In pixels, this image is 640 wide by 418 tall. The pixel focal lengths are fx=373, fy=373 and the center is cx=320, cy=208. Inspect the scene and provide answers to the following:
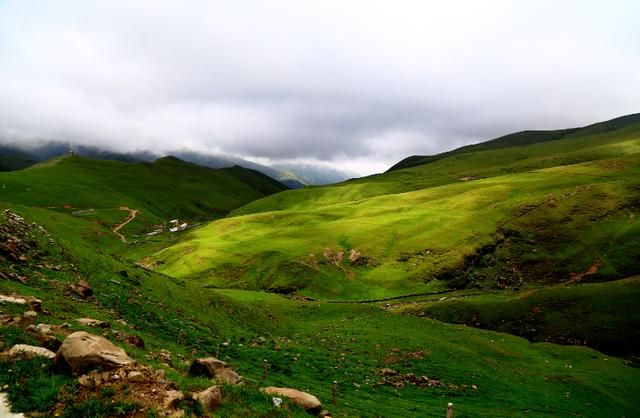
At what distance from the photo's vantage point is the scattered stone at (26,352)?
14.8 meters

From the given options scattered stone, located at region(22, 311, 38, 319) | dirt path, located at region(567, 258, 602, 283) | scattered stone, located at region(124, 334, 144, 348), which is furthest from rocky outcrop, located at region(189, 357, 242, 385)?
dirt path, located at region(567, 258, 602, 283)

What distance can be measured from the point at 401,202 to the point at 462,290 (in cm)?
8032

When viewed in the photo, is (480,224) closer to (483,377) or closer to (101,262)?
(483,377)

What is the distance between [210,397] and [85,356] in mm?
5107

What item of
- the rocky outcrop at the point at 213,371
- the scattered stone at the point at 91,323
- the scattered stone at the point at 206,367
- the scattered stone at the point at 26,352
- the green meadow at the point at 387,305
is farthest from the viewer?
the green meadow at the point at 387,305

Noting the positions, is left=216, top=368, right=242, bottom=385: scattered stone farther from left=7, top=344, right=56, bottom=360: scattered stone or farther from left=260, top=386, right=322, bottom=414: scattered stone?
left=7, top=344, right=56, bottom=360: scattered stone

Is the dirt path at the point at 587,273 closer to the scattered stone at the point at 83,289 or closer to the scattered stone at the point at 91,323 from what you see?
the scattered stone at the point at 83,289

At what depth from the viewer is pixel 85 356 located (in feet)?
47.7

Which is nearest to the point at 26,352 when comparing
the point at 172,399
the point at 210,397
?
the point at 172,399

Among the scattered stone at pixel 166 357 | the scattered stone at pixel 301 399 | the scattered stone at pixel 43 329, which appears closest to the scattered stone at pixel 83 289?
the scattered stone at pixel 166 357

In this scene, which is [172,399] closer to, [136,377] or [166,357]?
[136,377]

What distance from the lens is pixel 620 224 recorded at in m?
108

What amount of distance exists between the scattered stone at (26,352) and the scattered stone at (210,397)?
625cm

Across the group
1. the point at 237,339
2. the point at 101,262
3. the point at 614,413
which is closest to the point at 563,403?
the point at 614,413
